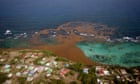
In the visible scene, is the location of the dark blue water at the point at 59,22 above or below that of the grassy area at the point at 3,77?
above

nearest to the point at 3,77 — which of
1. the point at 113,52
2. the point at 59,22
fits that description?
the point at 113,52

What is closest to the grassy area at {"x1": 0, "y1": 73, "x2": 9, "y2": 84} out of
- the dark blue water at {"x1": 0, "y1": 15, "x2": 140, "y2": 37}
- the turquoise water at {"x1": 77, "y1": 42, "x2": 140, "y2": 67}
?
the turquoise water at {"x1": 77, "y1": 42, "x2": 140, "y2": 67}

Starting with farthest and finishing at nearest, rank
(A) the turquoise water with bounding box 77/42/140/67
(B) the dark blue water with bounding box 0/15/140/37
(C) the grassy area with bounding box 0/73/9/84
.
A: 1. (B) the dark blue water with bounding box 0/15/140/37
2. (A) the turquoise water with bounding box 77/42/140/67
3. (C) the grassy area with bounding box 0/73/9/84

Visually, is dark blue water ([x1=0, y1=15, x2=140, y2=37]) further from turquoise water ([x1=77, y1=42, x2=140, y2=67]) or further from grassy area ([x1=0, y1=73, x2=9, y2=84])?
grassy area ([x1=0, y1=73, x2=9, y2=84])

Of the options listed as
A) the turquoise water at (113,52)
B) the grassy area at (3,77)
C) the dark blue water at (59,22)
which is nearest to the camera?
the grassy area at (3,77)

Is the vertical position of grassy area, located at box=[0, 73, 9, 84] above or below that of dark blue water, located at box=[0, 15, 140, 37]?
below

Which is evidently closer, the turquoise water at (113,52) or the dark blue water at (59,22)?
the turquoise water at (113,52)

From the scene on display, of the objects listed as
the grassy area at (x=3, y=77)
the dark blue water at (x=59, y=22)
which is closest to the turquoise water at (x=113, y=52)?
the dark blue water at (x=59, y=22)

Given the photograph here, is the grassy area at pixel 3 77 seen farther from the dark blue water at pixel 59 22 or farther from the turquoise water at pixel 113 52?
the dark blue water at pixel 59 22

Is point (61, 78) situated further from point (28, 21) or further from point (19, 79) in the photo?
point (28, 21)
